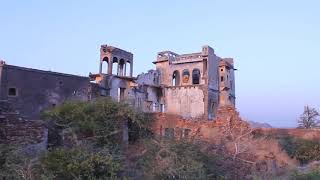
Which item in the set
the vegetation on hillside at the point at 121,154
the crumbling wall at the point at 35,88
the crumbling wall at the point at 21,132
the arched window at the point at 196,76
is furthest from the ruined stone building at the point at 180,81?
the crumbling wall at the point at 21,132

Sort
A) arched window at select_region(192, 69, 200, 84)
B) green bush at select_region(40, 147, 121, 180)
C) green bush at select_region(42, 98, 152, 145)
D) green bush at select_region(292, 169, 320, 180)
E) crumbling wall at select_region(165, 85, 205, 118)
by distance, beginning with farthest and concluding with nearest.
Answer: arched window at select_region(192, 69, 200, 84)
crumbling wall at select_region(165, 85, 205, 118)
green bush at select_region(292, 169, 320, 180)
green bush at select_region(42, 98, 152, 145)
green bush at select_region(40, 147, 121, 180)

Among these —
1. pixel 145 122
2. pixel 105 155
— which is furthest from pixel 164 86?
pixel 105 155

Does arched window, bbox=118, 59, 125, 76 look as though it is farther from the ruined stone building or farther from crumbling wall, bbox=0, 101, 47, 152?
crumbling wall, bbox=0, 101, 47, 152

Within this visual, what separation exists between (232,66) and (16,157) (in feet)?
110

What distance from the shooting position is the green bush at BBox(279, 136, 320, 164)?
23.9m

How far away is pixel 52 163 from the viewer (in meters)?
11.0

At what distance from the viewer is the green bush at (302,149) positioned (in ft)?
78.6

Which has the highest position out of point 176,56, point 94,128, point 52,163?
point 176,56

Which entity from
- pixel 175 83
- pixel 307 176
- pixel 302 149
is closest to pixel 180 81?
pixel 175 83

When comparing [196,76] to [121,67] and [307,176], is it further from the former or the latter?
[307,176]

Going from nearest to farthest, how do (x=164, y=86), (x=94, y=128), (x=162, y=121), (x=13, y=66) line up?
(x=94, y=128) → (x=162, y=121) → (x=13, y=66) → (x=164, y=86)

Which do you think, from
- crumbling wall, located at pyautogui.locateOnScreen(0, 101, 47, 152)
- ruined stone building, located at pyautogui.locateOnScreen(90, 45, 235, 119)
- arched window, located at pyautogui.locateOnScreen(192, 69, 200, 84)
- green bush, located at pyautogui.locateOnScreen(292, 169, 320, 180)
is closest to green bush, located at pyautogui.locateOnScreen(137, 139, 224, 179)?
green bush, located at pyautogui.locateOnScreen(292, 169, 320, 180)

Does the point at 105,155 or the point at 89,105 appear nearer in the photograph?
the point at 105,155

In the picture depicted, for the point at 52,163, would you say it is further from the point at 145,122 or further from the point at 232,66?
the point at 232,66
